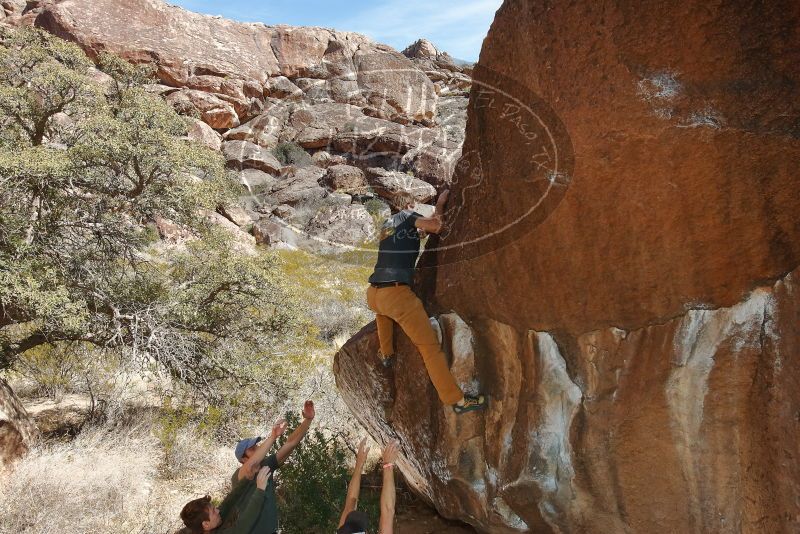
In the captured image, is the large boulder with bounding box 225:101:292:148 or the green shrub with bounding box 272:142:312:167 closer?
the green shrub with bounding box 272:142:312:167

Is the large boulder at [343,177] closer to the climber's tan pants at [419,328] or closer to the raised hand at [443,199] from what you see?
the raised hand at [443,199]

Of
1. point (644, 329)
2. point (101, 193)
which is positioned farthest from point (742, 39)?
point (101, 193)

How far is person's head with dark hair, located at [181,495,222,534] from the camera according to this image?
3123 millimetres

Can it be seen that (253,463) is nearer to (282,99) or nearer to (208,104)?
(208,104)

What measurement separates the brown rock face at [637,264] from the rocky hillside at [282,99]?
1392 centimetres

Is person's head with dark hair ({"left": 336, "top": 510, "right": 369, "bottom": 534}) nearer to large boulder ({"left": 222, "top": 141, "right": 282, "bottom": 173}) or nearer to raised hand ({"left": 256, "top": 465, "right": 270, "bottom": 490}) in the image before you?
raised hand ({"left": 256, "top": 465, "right": 270, "bottom": 490})

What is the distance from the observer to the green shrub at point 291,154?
923 inches

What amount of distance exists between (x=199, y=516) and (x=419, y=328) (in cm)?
154

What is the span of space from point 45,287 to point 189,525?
3.72m

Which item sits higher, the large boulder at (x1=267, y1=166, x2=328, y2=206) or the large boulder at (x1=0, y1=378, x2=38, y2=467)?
the large boulder at (x1=267, y1=166, x2=328, y2=206)

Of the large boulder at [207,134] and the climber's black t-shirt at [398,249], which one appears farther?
the large boulder at [207,134]

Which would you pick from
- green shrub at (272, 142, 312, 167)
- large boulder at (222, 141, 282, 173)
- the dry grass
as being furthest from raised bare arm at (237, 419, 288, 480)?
green shrub at (272, 142, 312, 167)

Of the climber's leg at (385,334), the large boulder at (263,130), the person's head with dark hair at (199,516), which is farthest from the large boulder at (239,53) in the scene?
the person's head with dark hair at (199,516)

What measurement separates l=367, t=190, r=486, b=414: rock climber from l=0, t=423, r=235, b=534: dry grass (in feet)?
9.27
